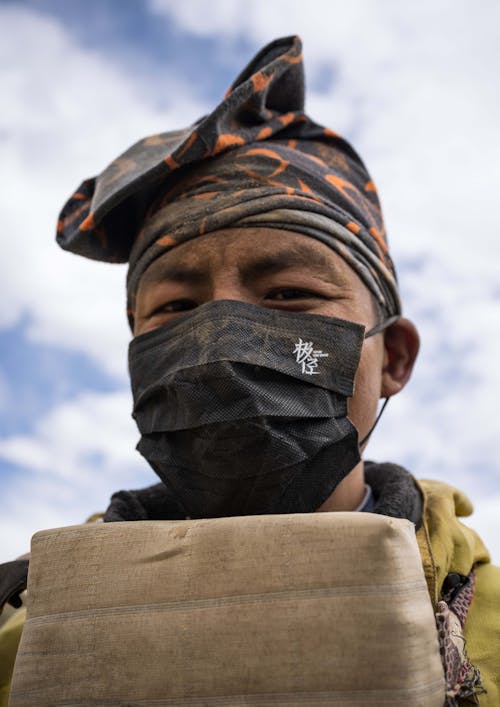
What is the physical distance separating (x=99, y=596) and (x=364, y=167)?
2307mm

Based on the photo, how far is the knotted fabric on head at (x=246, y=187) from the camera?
2.39 m

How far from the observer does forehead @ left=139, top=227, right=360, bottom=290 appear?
7.45 ft

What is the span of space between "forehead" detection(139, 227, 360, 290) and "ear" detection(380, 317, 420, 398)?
38 cm

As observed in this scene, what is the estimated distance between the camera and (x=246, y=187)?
246 centimetres

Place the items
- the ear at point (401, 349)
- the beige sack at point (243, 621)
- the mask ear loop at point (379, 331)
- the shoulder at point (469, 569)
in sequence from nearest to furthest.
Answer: the beige sack at point (243, 621), the shoulder at point (469, 569), the mask ear loop at point (379, 331), the ear at point (401, 349)

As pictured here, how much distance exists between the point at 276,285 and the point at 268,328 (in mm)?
203

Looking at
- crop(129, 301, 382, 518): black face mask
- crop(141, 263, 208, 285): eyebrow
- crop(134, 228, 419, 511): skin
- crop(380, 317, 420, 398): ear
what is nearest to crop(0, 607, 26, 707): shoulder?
crop(129, 301, 382, 518): black face mask

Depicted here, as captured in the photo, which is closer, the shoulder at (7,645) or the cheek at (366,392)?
the shoulder at (7,645)

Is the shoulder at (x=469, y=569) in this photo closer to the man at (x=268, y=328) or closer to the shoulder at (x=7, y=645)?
the man at (x=268, y=328)

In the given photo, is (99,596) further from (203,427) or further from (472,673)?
(472,673)

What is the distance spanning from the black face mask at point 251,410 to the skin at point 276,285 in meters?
0.11

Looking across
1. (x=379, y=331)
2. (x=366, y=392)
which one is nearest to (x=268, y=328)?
(x=366, y=392)

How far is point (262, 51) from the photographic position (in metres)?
2.92

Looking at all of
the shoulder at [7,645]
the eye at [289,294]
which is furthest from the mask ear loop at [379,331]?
the shoulder at [7,645]
